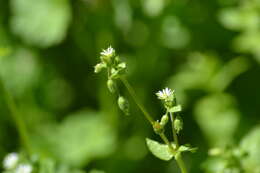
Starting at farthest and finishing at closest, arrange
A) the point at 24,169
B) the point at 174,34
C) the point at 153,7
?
the point at 174,34 < the point at 153,7 < the point at 24,169

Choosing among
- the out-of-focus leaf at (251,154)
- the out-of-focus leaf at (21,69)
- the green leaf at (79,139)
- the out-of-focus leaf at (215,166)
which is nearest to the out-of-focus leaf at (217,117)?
the green leaf at (79,139)

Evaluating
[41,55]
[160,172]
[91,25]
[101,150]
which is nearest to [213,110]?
[160,172]

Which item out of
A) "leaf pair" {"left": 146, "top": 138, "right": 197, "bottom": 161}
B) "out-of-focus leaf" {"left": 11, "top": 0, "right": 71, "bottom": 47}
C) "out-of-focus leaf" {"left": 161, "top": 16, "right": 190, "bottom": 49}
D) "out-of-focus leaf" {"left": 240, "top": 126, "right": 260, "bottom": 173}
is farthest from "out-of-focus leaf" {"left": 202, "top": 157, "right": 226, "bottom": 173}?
"out-of-focus leaf" {"left": 11, "top": 0, "right": 71, "bottom": 47}

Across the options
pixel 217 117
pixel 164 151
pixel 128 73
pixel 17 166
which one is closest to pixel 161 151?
pixel 164 151

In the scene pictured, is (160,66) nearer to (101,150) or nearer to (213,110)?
(213,110)

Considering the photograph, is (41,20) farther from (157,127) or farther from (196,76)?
(157,127)

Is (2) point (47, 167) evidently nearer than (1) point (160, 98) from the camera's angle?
No

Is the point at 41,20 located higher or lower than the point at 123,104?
higher

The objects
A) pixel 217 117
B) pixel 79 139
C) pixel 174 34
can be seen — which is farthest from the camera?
pixel 174 34
